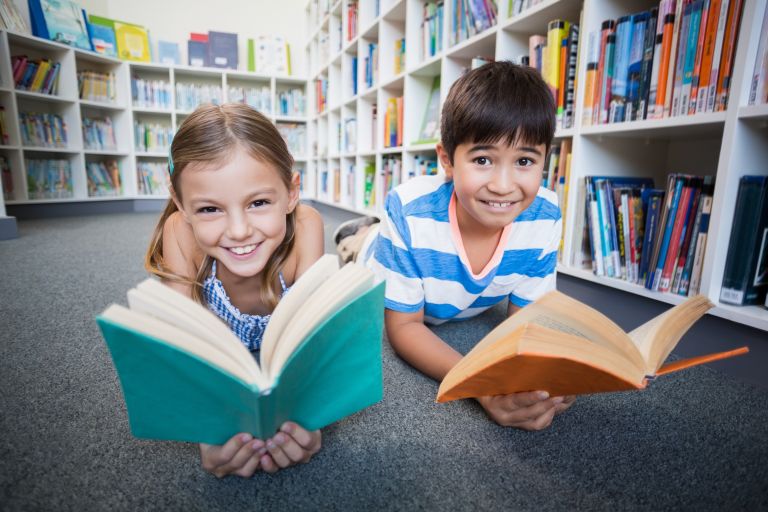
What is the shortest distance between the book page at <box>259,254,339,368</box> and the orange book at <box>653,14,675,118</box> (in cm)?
95

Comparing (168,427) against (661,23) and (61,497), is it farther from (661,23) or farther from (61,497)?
(661,23)

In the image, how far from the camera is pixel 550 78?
120cm

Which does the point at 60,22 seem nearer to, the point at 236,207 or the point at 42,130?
the point at 42,130

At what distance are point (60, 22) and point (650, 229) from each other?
13.0 ft

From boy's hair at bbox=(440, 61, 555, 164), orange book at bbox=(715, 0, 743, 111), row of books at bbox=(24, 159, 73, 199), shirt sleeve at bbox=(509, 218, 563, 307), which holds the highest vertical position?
orange book at bbox=(715, 0, 743, 111)

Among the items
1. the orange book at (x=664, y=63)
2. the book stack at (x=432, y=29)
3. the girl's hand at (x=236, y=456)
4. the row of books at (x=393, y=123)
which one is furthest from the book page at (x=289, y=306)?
the row of books at (x=393, y=123)

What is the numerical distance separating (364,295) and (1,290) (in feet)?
4.66

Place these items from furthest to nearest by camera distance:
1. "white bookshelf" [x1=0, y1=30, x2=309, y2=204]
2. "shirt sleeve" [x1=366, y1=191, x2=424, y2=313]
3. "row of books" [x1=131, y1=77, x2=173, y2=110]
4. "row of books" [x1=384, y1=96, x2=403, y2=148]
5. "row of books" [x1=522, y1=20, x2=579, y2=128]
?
1. "row of books" [x1=131, y1=77, x2=173, y2=110]
2. "white bookshelf" [x1=0, y1=30, x2=309, y2=204]
3. "row of books" [x1=384, y1=96, x2=403, y2=148]
4. "row of books" [x1=522, y1=20, x2=579, y2=128]
5. "shirt sleeve" [x1=366, y1=191, x2=424, y2=313]

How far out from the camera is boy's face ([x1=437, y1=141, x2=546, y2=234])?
71cm

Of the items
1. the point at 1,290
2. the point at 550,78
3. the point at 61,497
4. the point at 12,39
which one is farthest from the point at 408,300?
the point at 12,39

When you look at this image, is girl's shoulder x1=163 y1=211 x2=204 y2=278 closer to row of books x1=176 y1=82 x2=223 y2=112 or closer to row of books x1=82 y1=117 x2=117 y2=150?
row of books x1=82 y1=117 x2=117 y2=150

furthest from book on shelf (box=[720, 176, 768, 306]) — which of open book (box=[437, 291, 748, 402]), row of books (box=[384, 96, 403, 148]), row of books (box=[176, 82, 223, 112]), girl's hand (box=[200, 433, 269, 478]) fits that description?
row of books (box=[176, 82, 223, 112])

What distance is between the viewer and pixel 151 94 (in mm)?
3713

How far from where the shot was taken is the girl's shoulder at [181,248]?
760mm
